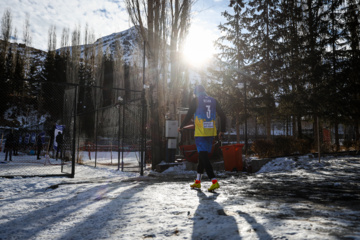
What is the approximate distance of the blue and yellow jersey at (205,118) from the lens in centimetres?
464

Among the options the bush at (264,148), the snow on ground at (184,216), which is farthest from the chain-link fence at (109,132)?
the snow on ground at (184,216)

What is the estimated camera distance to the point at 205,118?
4.68m

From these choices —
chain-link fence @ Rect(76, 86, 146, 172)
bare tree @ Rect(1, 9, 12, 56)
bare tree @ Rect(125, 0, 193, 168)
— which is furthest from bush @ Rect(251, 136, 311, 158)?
bare tree @ Rect(1, 9, 12, 56)

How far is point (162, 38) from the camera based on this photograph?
11.0 meters

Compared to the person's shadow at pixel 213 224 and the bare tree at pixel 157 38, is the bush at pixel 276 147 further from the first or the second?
the person's shadow at pixel 213 224

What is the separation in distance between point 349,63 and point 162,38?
13.2 m

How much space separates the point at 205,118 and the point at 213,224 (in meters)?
2.67

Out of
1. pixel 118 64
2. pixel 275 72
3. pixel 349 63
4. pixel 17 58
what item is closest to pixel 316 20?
pixel 349 63

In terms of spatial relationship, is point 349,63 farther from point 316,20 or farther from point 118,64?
point 118,64

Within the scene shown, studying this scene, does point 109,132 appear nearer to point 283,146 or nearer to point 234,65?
point 234,65

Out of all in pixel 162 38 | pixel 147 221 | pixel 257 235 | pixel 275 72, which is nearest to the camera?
pixel 257 235

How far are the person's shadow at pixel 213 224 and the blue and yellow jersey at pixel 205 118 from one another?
1.85 m

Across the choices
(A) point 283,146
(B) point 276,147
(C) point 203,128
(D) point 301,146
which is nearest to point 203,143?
(C) point 203,128

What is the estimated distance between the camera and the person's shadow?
191 centimetres
